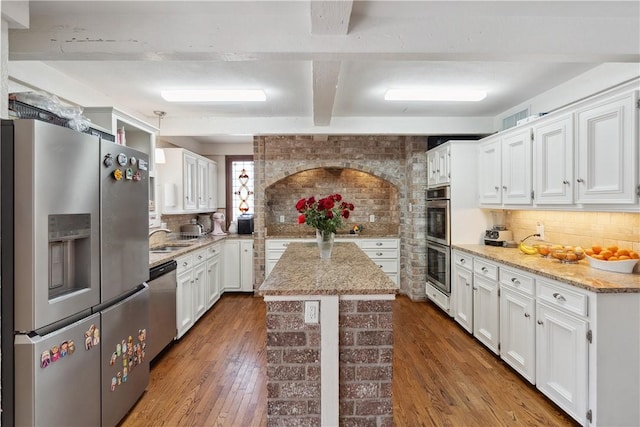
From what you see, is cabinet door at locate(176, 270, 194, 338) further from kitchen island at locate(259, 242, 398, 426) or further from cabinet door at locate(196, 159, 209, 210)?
kitchen island at locate(259, 242, 398, 426)

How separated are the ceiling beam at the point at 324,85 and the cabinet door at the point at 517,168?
1759 millimetres

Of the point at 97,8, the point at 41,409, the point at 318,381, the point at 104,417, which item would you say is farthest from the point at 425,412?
the point at 97,8

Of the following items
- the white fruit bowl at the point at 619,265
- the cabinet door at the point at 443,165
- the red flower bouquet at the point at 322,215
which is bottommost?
the white fruit bowl at the point at 619,265

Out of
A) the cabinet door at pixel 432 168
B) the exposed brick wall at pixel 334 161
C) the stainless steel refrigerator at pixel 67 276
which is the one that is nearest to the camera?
the stainless steel refrigerator at pixel 67 276

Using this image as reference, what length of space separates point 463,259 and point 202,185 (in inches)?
145

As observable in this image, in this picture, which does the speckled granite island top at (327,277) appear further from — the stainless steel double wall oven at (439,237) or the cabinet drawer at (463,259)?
the stainless steel double wall oven at (439,237)

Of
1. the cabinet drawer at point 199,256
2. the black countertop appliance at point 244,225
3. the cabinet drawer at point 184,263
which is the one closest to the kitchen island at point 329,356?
the cabinet drawer at point 184,263

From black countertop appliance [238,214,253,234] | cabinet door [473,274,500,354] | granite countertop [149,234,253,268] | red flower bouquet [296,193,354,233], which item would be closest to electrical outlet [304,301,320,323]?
red flower bouquet [296,193,354,233]

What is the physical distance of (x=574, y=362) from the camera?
204cm

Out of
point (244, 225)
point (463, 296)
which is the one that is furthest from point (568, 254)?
point (244, 225)

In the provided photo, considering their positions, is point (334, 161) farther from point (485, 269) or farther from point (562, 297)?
point (562, 297)

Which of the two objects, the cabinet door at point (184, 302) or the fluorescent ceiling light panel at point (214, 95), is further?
the cabinet door at point (184, 302)

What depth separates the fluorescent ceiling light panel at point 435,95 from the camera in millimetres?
3203

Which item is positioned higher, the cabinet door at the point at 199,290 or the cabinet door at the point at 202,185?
the cabinet door at the point at 202,185
